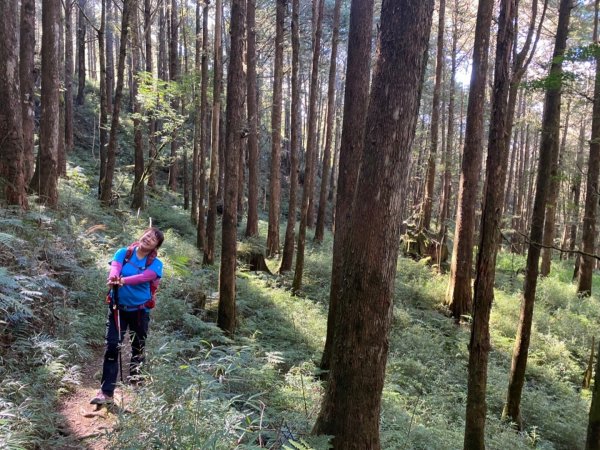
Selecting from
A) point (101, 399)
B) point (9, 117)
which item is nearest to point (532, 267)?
point (101, 399)

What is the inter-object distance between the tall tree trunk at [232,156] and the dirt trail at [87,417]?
327 cm

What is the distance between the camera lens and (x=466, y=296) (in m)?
12.7

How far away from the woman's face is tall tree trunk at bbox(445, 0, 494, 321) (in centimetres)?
894

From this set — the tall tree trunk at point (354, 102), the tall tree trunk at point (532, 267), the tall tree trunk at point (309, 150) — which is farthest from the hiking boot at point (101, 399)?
the tall tree trunk at point (309, 150)

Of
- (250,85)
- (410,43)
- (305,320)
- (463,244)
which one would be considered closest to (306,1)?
(250,85)

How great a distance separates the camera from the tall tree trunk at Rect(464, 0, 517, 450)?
18.2 feet

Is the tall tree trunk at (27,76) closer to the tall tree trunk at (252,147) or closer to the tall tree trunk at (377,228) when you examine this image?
the tall tree trunk at (252,147)

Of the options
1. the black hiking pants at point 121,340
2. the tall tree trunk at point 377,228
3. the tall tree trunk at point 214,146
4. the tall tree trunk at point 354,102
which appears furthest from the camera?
the tall tree trunk at point 214,146

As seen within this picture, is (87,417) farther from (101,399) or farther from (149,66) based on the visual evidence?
(149,66)

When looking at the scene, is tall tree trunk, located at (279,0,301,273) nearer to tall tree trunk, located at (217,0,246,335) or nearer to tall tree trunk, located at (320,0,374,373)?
tall tree trunk, located at (217,0,246,335)

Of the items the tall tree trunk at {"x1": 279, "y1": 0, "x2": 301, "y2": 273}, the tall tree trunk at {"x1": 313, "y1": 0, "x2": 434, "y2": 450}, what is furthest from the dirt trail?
the tall tree trunk at {"x1": 279, "y1": 0, "x2": 301, "y2": 273}

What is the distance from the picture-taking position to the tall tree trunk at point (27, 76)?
10203 mm

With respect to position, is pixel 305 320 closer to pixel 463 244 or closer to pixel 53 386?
pixel 463 244

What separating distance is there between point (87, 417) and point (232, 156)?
16.8ft
